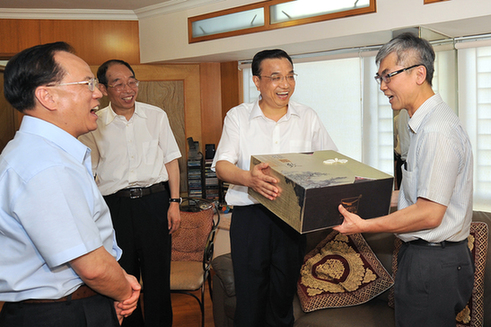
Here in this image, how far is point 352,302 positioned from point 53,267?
164cm

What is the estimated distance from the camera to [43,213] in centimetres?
106

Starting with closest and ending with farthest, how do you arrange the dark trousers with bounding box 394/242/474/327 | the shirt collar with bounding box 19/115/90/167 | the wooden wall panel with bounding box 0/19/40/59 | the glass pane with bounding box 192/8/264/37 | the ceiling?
1. the shirt collar with bounding box 19/115/90/167
2. the dark trousers with bounding box 394/242/474/327
3. the glass pane with bounding box 192/8/264/37
4. the ceiling
5. the wooden wall panel with bounding box 0/19/40/59

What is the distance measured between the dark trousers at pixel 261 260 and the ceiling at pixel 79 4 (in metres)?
2.73

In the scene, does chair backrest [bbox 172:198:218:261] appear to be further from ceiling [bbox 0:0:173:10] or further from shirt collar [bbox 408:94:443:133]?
ceiling [bbox 0:0:173:10]

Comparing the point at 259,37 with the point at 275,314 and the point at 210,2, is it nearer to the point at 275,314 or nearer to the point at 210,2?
the point at 210,2

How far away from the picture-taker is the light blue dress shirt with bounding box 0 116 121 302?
3.49ft

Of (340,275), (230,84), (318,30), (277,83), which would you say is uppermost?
(318,30)

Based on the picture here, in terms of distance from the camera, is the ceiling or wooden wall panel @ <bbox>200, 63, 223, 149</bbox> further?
wooden wall panel @ <bbox>200, 63, 223, 149</bbox>

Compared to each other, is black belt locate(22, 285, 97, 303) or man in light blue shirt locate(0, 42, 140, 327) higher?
man in light blue shirt locate(0, 42, 140, 327)

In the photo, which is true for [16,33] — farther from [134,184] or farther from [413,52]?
[413,52]

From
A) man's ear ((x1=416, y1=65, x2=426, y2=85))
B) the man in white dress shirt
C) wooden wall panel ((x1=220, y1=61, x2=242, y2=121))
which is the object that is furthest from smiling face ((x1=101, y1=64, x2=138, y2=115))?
wooden wall panel ((x1=220, y1=61, x2=242, y2=121))

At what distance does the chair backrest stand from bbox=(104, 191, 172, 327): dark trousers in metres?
0.53

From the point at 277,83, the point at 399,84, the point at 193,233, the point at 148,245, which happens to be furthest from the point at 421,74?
the point at 193,233

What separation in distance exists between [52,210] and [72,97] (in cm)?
36
